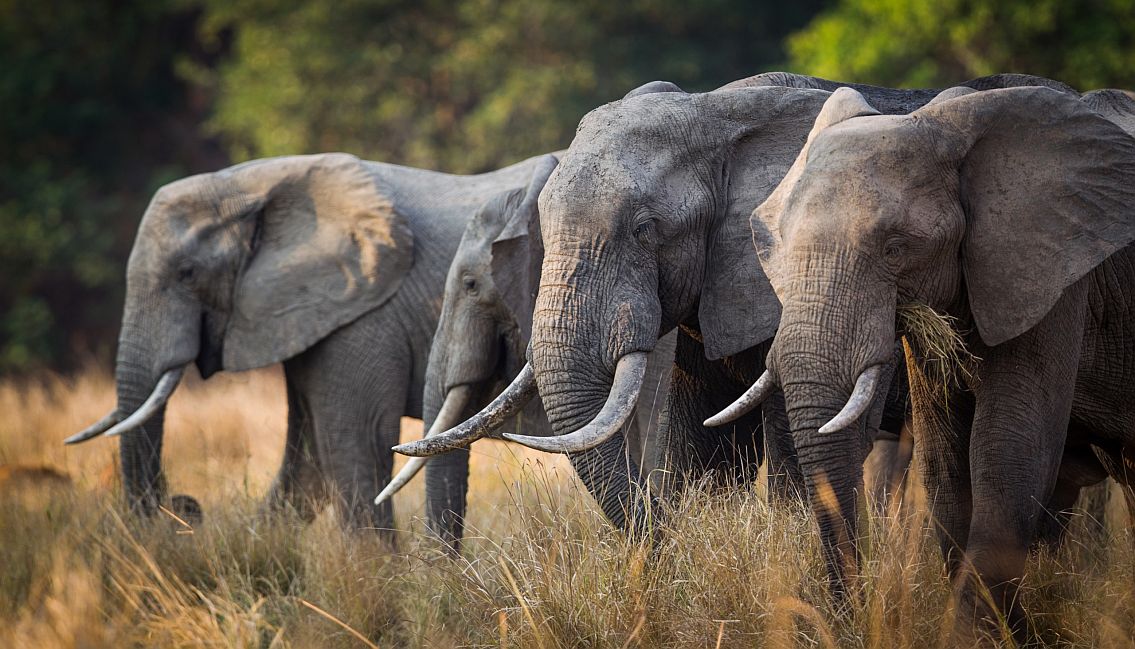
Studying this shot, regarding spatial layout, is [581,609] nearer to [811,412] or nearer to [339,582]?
[811,412]

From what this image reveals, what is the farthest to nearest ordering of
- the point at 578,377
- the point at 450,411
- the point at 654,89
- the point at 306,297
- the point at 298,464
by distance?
the point at 298,464, the point at 306,297, the point at 450,411, the point at 654,89, the point at 578,377

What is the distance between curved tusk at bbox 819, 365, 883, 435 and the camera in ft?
11.8

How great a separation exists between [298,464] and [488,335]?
216 centimetres

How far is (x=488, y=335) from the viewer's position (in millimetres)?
5699

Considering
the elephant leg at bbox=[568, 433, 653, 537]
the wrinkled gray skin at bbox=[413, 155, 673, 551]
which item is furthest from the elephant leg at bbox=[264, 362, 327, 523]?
the elephant leg at bbox=[568, 433, 653, 537]

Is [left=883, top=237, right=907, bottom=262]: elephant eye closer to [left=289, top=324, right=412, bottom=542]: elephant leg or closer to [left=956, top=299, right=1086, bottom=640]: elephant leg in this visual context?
[left=956, top=299, right=1086, bottom=640]: elephant leg

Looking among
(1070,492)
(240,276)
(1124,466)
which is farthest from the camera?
(240,276)

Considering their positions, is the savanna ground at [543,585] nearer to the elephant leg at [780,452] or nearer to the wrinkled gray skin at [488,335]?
the elephant leg at [780,452]

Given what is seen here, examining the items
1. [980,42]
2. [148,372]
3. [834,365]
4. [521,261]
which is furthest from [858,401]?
[980,42]

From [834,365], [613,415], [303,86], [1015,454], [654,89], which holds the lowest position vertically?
[1015,454]

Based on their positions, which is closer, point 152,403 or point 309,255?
point 152,403

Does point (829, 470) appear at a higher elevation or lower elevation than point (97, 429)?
higher

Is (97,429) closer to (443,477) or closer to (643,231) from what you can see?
(443,477)

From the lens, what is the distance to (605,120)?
470 cm
